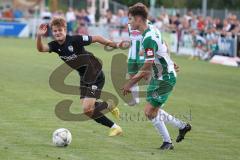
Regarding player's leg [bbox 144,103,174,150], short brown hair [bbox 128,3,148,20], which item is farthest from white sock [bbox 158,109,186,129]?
short brown hair [bbox 128,3,148,20]

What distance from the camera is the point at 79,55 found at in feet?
39.0

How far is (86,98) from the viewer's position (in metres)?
12.0

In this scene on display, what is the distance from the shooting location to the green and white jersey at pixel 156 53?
10.5 metres

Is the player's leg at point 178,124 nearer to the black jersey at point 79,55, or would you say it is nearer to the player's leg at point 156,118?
the player's leg at point 156,118

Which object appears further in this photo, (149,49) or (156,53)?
(156,53)

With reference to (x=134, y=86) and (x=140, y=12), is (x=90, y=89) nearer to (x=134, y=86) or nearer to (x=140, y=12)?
(x=140, y=12)

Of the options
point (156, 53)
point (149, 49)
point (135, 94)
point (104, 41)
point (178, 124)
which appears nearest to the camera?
point (149, 49)

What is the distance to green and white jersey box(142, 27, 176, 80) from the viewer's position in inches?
415

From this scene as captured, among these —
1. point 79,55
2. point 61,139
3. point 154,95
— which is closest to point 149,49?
point 154,95

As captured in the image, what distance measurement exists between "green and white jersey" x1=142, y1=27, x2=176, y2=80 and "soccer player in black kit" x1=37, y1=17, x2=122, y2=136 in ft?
3.45

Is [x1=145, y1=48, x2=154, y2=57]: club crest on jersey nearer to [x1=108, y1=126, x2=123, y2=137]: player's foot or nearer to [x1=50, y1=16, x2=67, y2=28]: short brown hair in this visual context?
[x1=50, y1=16, x2=67, y2=28]: short brown hair

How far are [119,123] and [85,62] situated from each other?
1987 millimetres

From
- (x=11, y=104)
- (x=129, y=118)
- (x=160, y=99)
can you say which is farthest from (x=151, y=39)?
(x=11, y=104)

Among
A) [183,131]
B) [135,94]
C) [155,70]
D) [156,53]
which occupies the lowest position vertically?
[135,94]
